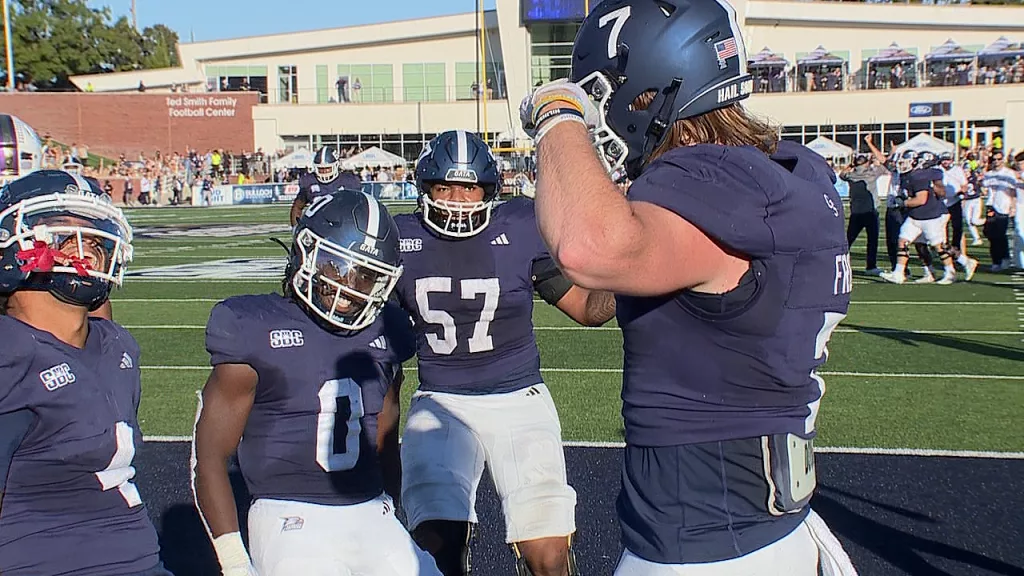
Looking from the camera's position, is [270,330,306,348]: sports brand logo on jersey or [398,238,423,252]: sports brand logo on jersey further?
[398,238,423,252]: sports brand logo on jersey

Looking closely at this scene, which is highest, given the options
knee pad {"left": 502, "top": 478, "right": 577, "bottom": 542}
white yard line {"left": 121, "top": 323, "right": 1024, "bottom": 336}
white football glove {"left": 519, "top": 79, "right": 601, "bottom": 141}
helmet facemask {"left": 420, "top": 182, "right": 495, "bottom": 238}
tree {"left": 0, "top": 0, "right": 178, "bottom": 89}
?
tree {"left": 0, "top": 0, "right": 178, "bottom": 89}

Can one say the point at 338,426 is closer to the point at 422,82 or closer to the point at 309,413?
the point at 309,413

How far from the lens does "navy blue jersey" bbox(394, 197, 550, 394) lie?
4.68 m

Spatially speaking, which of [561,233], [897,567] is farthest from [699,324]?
[897,567]

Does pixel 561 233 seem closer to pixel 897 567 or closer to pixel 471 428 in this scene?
pixel 471 428

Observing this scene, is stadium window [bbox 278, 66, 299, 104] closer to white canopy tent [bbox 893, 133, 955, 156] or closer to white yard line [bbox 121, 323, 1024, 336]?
white canopy tent [bbox 893, 133, 955, 156]

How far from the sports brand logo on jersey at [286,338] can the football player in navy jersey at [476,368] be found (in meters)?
1.12

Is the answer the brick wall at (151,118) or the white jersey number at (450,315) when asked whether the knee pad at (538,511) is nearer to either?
the white jersey number at (450,315)

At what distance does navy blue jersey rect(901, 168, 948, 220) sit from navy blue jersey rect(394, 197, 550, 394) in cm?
1092

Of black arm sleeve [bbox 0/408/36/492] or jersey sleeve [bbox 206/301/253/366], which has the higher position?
jersey sleeve [bbox 206/301/253/366]

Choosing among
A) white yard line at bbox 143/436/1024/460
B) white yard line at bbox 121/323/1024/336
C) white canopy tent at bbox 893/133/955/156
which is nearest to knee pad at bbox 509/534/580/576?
white yard line at bbox 143/436/1024/460

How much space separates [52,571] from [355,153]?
4702cm

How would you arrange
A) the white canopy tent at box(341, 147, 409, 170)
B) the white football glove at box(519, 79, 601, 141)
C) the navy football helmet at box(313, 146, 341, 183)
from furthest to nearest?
the white canopy tent at box(341, 147, 409, 170), the navy football helmet at box(313, 146, 341, 183), the white football glove at box(519, 79, 601, 141)

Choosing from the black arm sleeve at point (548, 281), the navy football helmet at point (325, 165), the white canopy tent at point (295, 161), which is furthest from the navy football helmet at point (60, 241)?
the white canopy tent at point (295, 161)
